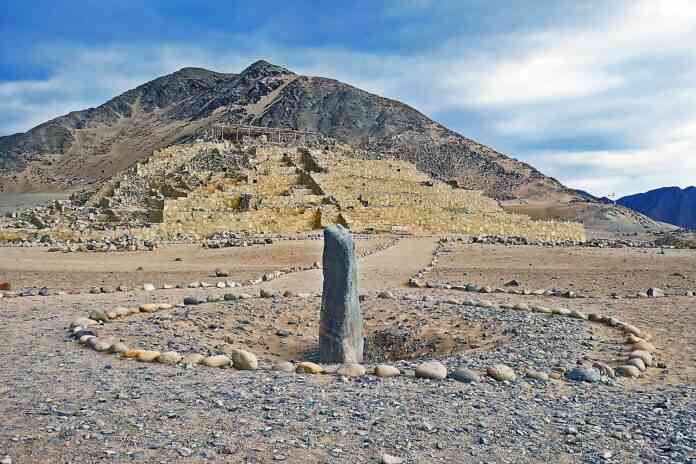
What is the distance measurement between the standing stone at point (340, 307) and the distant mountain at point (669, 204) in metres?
73.5

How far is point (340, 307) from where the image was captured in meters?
7.74

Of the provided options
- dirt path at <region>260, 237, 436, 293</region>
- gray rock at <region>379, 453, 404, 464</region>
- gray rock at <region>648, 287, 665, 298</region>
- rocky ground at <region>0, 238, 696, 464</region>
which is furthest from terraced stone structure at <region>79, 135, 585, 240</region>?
gray rock at <region>379, 453, 404, 464</region>

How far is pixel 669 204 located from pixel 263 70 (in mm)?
95752

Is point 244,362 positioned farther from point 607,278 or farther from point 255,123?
point 255,123

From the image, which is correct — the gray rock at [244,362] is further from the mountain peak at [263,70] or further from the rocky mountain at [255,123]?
the mountain peak at [263,70]

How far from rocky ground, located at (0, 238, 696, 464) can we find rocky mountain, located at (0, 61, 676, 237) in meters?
61.0

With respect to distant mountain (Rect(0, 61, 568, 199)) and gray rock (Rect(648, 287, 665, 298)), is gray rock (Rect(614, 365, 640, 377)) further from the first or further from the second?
distant mountain (Rect(0, 61, 568, 199))

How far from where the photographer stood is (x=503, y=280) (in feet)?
49.3

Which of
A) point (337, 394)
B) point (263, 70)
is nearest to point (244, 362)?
point (337, 394)

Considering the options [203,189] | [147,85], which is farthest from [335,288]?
[147,85]

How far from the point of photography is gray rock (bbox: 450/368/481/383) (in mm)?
5660

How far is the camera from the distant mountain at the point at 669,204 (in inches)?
2847

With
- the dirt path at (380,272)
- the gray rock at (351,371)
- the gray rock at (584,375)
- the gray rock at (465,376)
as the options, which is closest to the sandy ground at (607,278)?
the gray rock at (584,375)

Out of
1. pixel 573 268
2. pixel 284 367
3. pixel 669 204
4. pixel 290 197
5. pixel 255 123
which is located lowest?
pixel 284 367
